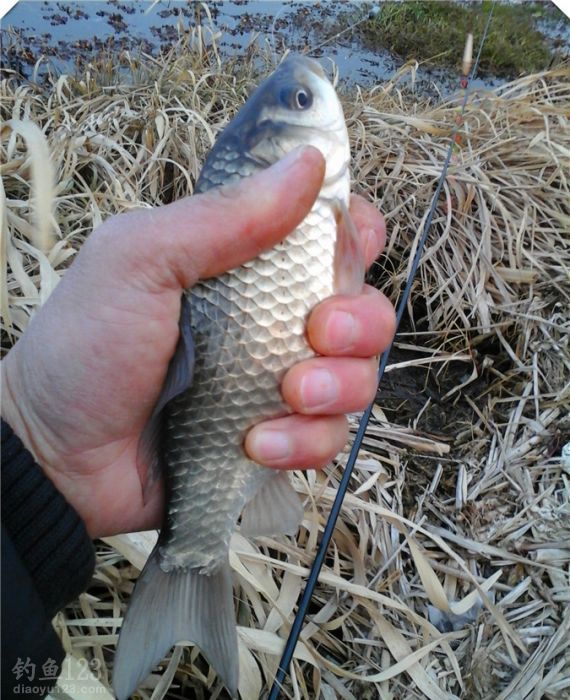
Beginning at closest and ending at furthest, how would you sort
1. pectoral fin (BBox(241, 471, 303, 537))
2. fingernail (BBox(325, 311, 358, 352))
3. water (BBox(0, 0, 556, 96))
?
fingernail (BBox(325, 311, 358, 352)) → pectoral fin (BBox(241, 471, 303, 537)) → water (BBox(0, 0, 556, 96))

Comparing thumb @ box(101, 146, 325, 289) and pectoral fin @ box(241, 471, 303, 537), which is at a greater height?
thumb @ box(101, 146, 325, 289)

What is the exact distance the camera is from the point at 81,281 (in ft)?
5.27

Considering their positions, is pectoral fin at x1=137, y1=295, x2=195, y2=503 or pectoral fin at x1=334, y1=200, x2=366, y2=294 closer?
pectoral fin at x1=137, y1=295, x2=195, y2=503

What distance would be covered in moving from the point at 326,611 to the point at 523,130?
10.4 ft

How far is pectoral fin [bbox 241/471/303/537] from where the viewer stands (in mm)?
1642

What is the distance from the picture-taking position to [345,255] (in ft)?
4.85

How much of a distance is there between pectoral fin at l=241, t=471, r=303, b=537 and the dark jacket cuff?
41 cm

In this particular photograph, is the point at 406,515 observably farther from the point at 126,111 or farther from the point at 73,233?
the point at 126,111

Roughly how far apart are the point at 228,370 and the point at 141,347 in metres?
0.31

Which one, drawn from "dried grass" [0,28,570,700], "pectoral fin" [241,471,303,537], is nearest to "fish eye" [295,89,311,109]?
"pectoral fin" [241,471,303,537]

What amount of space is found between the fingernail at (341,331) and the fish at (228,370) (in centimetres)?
6

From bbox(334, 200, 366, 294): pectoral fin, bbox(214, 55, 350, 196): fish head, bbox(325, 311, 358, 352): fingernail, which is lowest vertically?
bbox(325, 311, 358, 352): fingernail

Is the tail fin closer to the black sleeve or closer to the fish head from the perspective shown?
the black sleeve

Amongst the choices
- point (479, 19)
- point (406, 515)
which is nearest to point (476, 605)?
point (406, 515)
